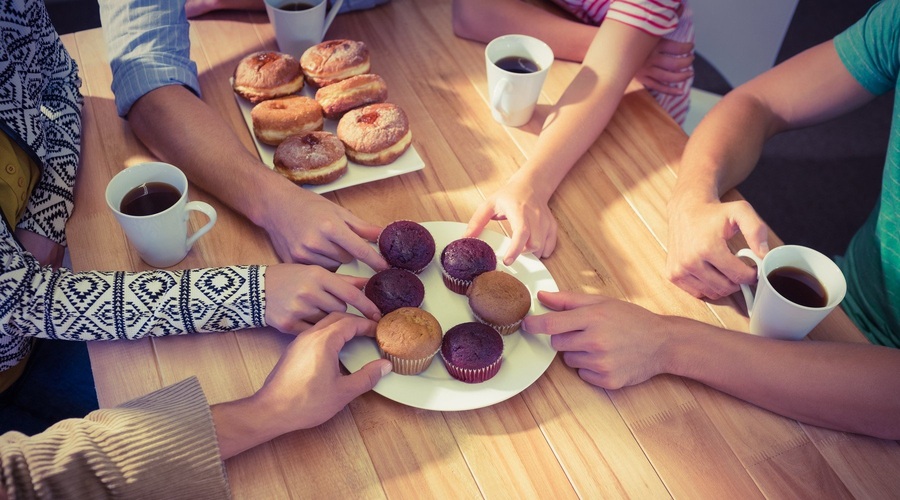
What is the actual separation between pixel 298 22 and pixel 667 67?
0.82 metres

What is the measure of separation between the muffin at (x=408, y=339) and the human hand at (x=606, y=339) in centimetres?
15

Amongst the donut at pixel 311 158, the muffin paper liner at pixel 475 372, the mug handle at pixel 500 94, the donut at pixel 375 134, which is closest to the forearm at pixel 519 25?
the mug handle at pixel 500 94

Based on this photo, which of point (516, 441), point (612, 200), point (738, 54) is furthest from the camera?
point (738, 54)

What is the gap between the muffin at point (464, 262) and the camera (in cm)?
109

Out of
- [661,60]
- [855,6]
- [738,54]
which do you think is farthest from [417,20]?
[855,6]

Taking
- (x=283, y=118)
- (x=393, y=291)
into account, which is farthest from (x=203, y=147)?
(x=393, y=291)

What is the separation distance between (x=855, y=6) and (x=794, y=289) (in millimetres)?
2948

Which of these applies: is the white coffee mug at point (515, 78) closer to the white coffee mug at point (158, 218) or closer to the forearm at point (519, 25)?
the forearm at point (519, 25)

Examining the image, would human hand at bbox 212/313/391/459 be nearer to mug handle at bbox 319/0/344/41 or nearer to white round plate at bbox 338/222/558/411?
white round plate at bbox 338/222/558/411

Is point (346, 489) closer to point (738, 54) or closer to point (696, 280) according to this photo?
point (696, 280)

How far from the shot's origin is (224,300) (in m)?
1.02

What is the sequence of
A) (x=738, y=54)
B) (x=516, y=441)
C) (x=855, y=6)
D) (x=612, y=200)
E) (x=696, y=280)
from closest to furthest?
1. (x=516, y=441)
2. (x=696, y=280)
3. (x=612, y=200)
4. (x=738, y=54)
5. (x=855, y=6)

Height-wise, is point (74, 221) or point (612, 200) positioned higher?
point (612, 200)

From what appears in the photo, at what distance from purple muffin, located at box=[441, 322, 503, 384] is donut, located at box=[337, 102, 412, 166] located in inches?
16.1
